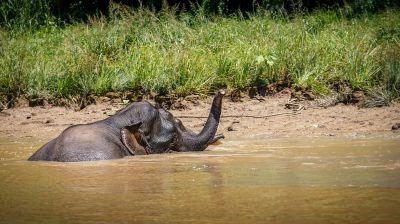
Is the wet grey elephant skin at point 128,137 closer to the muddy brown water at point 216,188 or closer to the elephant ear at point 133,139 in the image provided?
the elephant ear at point 133,139

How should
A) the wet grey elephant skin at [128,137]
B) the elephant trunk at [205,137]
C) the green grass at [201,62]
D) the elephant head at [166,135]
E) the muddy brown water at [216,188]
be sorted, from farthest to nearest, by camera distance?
the green grass at [201,62] → the elephant trunk at [205,137] → the elephant head at [166,135] → the wet grey elephant skin at [128,137] → the muddy brown water at [216,188]

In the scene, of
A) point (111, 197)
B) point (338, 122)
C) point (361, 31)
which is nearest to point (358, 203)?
point (111, 197)

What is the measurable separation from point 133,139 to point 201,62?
4028 mm

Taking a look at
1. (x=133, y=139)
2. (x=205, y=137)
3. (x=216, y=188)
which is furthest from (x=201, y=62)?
(x=216, y=188)

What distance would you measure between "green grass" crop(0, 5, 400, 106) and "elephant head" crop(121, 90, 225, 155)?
304 centimetres

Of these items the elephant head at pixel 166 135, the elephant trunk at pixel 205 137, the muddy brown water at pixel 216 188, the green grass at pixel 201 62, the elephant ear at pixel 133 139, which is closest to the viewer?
the muddy brown water at pixel 216 188

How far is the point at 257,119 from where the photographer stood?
1003 cm

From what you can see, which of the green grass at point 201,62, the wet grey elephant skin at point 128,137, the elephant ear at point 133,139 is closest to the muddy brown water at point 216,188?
the wet grey elephant skin at point 128,137

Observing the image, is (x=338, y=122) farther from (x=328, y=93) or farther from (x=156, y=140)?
(x=156, y=140)

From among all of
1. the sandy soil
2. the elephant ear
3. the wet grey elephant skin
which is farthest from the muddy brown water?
the sandy soil

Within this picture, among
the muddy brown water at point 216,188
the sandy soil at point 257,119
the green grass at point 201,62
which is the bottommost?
the sandy soil at point 257,119

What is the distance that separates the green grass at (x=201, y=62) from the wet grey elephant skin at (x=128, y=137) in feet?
10.1

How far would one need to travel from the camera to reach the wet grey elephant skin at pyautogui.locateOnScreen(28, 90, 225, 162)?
22.4 feet

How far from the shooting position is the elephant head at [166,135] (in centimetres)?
757
